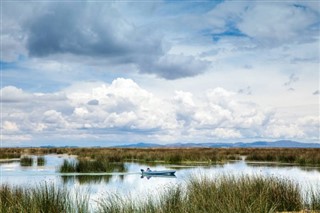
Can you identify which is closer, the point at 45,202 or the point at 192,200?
the point at 45,202

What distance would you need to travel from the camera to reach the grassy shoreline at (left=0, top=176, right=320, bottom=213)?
1007 centimetres

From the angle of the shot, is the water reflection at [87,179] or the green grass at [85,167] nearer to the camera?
the water reflection at [87,179]

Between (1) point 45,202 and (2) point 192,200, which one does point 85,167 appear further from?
(2) point 192,200

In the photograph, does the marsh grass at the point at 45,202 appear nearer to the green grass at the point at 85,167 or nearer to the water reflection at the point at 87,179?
the water reflection at the point at 87,179

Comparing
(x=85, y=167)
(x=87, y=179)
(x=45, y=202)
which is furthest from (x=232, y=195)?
(x=85, y=167)

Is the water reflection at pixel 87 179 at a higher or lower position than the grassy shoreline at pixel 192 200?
lower

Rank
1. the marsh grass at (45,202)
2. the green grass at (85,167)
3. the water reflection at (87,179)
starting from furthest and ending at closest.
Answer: the green grass at (85,167) → the water reflection at (87,179) → the marsh grass at (45,202)

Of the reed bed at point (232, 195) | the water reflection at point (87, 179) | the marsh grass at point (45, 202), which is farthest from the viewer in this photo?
the water reflection at point (87, 179)

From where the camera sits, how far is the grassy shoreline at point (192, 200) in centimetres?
1007

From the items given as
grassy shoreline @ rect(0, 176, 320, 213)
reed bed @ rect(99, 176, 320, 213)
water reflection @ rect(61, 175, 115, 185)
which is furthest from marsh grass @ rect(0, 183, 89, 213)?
water reflection @ rect(61, 175, 115, 185)

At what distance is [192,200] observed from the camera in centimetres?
1156

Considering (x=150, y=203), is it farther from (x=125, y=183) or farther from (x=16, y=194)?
(x=125, y=183)

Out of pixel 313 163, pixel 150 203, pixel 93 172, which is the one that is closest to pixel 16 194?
pixel 150 203

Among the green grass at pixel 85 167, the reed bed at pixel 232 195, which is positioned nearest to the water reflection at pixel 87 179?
the green grass at pixel 85 167
